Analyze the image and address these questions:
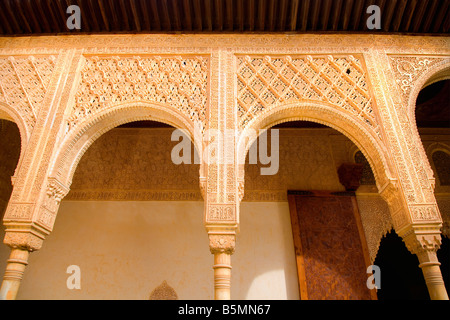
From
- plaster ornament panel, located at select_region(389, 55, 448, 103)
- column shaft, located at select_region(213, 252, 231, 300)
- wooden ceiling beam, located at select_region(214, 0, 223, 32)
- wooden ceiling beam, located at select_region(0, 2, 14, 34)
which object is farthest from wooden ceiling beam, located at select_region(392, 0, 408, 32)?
wooden ceiling beam, located at select_region(0, 2, 14, 34)

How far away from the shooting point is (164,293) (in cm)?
452

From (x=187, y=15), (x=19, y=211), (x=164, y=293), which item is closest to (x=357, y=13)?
(x=187, y=15)

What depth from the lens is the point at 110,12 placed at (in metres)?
3.84

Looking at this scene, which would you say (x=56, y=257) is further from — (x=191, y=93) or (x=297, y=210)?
(x=297, y=210)

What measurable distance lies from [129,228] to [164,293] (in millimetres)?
1168

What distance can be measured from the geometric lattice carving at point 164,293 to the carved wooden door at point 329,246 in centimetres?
189

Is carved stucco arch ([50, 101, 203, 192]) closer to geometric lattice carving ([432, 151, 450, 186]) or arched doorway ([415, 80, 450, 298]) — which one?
arched doorway ([415, 80, 450, 298])

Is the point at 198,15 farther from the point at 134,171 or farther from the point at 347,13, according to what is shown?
the point at 134,171

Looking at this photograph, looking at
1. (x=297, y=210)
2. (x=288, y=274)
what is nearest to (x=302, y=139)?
(x=297, y=210)

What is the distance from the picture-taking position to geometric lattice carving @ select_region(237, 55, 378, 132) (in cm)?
351

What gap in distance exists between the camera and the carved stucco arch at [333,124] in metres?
3.26

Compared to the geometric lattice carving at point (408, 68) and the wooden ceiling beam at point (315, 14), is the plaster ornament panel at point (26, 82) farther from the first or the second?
the geometric lattice carving at point (408, 68)

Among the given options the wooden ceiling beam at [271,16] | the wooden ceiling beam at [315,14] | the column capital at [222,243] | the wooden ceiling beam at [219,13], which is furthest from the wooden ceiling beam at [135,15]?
the column capital at [222,243]

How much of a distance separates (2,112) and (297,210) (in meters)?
4.27
